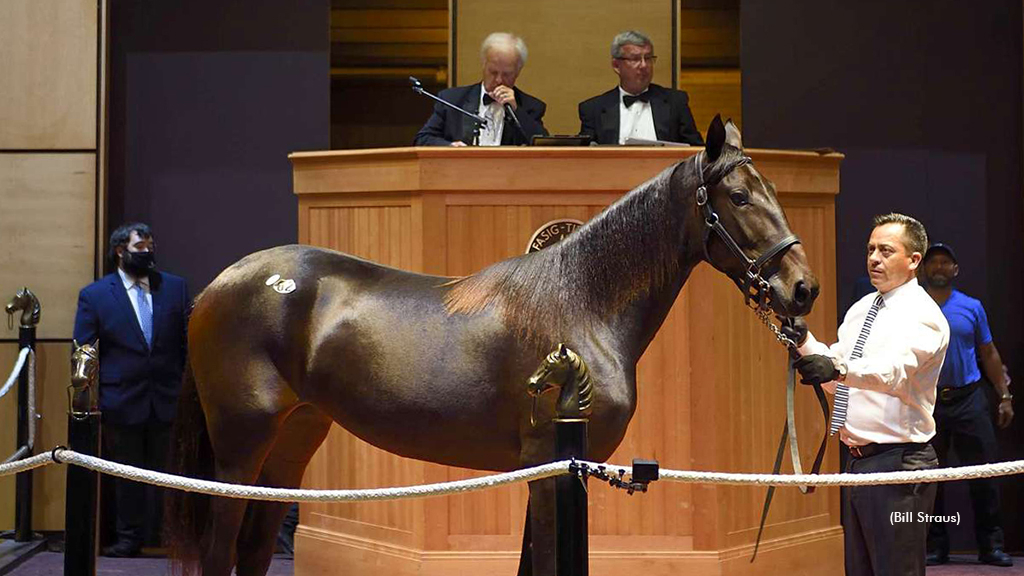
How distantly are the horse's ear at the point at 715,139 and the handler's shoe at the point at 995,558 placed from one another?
11.4 ft

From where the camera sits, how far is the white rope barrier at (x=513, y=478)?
3191 millimetres

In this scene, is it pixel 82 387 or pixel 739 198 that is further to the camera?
pixel 739 198

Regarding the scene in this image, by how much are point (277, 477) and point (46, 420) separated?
104 inches

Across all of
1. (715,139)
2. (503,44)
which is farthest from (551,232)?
(715,139)

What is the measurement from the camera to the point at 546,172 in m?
5.20

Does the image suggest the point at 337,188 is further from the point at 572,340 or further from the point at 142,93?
the point at 142,93

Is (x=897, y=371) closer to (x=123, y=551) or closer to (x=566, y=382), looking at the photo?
(x=566, y=382)

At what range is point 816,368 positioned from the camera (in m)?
3.63

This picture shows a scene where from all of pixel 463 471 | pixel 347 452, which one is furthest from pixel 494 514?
pixel 347 452

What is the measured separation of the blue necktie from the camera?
22.3ft

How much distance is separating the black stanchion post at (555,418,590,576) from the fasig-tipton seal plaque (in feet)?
6.87

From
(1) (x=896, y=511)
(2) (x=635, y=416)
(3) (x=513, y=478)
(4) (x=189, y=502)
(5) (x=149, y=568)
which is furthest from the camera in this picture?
(5) (x=149, y=568)

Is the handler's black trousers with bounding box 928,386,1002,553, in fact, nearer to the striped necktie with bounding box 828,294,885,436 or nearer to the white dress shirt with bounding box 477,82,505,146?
the white dress shirt with bounding box 477,82,505,146

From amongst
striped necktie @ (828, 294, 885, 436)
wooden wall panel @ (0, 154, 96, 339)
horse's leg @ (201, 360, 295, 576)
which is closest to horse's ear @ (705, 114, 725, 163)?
striped necktie @ (828, 294, 885, 436)
